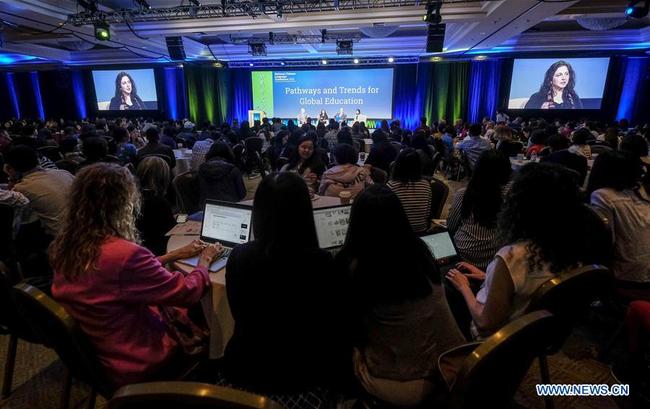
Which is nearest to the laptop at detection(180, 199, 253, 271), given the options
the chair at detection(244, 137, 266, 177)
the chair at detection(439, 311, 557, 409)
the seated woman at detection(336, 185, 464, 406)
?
the seated woman at detection(336, 185, 464, 406)

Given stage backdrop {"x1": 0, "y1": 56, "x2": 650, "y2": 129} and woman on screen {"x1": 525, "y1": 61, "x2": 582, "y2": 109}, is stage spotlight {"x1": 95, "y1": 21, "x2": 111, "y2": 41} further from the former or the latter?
woman on screen {"x1": 525, "y1": 61, "x2": 582, "y2": 109}

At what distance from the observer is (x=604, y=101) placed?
403 inches

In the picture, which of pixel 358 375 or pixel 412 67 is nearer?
pixel 358 375

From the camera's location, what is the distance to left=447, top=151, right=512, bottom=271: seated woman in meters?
2.08

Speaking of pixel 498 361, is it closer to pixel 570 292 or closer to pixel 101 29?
pixel 570 292

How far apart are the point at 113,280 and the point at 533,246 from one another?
1652mm

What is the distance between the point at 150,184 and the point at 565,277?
3280 millimetres

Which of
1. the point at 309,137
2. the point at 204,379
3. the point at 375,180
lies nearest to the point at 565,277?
the point at 204,379

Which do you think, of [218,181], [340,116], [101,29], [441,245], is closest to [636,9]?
[441,245]

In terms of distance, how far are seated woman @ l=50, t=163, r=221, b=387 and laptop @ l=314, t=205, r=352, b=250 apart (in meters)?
0.74

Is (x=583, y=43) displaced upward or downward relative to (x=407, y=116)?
upward

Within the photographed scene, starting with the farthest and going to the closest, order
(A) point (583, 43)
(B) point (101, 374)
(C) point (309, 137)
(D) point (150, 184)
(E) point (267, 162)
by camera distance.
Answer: (A) point (583, 43) < (E) point (267, 162) < (C) point (309, 137) < (D) point (150, 184) < (B) point (101, 374)

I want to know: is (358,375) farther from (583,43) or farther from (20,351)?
(583,43)

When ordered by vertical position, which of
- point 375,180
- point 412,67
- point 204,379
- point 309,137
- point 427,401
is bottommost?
point 204,379
